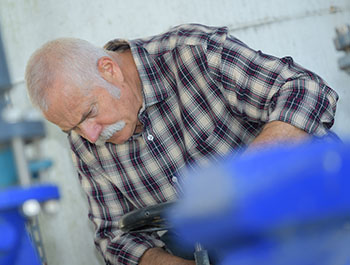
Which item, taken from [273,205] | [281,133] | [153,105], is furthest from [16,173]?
[153,105]

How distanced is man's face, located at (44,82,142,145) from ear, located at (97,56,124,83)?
0.13ft

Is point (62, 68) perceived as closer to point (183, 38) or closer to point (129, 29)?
point (183, 38)

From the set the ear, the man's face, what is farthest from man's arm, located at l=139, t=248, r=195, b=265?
the ear

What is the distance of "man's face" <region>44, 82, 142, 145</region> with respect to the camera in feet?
5.22

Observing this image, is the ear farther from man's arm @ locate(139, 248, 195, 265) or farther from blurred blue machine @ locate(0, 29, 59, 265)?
blurred blue machine @ locate(0, 29, 59, 265)

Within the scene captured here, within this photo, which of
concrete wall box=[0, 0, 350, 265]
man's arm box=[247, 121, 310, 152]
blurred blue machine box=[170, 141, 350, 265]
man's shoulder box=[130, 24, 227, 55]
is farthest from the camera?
concrete wall box=[0, 0, 350, 265]

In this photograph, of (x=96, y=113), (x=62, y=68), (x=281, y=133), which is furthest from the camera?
(x=96, y=113)

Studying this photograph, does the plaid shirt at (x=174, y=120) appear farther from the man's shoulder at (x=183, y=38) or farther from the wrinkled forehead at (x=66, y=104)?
the wrinkled forehead at (x=66, y=104)

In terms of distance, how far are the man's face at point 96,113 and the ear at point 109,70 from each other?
0.13ft

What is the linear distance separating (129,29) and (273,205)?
196 cm

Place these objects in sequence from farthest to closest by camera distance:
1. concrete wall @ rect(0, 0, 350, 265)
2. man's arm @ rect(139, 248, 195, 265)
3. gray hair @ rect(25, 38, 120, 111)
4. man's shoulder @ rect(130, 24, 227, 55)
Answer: concrete wall @ rect(0, 0, 350, 265), man's shoulder @ rect(130, 24, 227, 55), man's arm @ rect(139, 248, 195, 265), gray hair @ rect(25, 38, 120, 111)

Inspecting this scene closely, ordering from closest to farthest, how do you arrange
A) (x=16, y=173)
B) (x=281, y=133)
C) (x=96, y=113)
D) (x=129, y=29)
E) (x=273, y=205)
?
(x=273, y=205) → (x=16, y=173) → (x=281, y=133) → (x=96, y=113) → (x=129, y=29)

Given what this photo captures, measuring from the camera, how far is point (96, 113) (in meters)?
1.67

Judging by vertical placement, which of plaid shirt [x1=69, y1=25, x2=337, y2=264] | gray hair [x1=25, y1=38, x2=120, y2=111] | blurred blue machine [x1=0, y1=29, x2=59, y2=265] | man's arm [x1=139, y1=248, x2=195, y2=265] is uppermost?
blurred blue machine [x1=0, y1=29, x2=59, y2=265]
